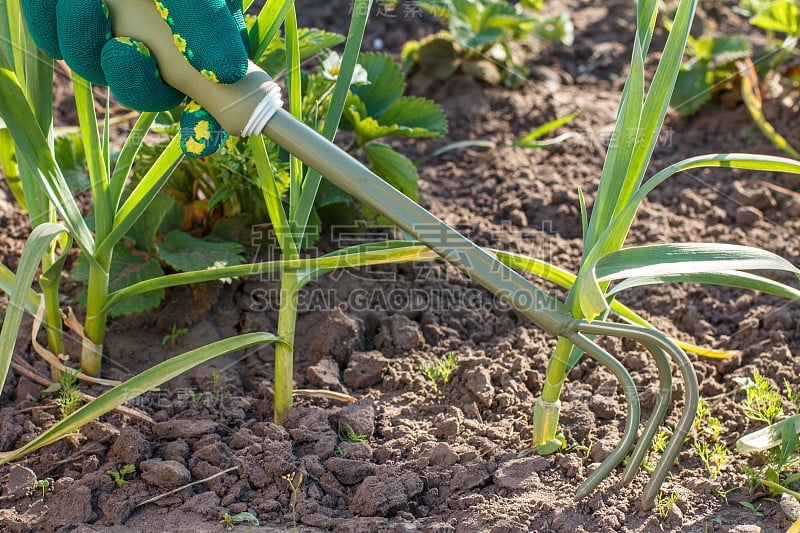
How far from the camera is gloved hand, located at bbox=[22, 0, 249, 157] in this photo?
93 centimetres

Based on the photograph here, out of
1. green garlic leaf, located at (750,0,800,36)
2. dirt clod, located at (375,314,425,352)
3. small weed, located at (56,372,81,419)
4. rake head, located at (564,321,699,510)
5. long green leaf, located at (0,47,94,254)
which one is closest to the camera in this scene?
rake head, located at (564,321,699,510)

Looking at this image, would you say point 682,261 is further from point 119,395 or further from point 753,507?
point 119,395

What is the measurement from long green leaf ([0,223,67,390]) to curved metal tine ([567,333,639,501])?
78cm

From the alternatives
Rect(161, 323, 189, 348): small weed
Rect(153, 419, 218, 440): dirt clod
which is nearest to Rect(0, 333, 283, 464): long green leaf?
Rect(153, 419, 218, 440): dirt clod

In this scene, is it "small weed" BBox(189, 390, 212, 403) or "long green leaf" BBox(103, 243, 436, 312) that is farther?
"small weed" BBox(189, 390, 212, 403)

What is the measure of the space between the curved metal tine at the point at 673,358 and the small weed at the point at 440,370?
1.51 feet

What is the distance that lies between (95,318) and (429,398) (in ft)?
2.12

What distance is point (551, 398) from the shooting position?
123cm

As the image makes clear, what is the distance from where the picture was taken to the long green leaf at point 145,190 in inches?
48.6

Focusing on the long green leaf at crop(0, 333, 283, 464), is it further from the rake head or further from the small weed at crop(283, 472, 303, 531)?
the rake head

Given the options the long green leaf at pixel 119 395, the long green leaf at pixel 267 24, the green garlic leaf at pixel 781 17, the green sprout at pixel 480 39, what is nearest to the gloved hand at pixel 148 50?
the long green leaf at pixel 267 24

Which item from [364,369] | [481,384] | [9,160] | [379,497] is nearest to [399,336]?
[364,369]

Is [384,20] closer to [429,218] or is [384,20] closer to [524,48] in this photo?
[524,48]

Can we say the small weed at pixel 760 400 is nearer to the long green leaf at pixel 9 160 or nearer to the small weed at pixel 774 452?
the small weed at pixel 774 452
